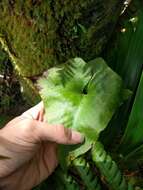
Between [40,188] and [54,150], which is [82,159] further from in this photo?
[40,188]

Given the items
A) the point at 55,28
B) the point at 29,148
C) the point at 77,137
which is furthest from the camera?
the point at 55,28

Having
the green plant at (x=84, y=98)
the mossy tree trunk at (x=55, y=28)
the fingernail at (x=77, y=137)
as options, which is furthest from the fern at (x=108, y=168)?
the mossy tree trunk at (x=55, y=28)

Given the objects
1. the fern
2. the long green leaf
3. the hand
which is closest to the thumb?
the hand

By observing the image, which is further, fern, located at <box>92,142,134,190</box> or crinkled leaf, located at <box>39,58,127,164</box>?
fern, located at <box>92,142,134,190</box>

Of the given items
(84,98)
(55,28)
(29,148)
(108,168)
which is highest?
(55,28)

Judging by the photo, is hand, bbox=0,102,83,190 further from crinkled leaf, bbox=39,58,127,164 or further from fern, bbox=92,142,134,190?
fern, bbox=92,142,134,190

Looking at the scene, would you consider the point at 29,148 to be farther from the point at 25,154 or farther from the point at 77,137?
the point at 77,137

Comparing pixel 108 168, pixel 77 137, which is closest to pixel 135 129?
pixel 108 168

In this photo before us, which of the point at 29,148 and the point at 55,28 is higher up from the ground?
the point at 55,28
